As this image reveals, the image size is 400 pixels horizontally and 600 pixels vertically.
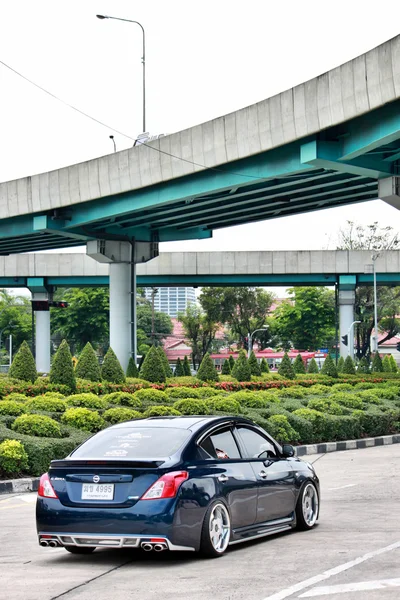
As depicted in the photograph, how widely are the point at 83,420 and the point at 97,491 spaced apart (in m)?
10.1

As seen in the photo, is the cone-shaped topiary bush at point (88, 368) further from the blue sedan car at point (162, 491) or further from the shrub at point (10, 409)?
the blue sedan car at point (162, 491)

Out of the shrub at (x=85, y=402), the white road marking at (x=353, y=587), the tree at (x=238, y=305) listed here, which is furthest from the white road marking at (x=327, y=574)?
the tree at (x=238, y=305)

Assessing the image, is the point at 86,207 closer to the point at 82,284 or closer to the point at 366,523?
the point at 82,284

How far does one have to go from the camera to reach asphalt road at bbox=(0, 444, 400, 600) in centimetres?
683

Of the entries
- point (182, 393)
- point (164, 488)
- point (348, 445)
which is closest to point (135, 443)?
point (164, 488)

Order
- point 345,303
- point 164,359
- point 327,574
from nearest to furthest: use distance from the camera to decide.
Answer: point 327,574, point 164,359, point 345,303

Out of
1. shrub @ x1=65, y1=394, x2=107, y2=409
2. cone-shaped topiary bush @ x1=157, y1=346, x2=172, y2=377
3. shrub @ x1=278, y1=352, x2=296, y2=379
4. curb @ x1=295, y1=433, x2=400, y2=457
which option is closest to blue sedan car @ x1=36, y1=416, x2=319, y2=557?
curb @ x1=295, y1=433, x2=400, y2=457

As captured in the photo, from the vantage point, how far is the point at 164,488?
7828mm

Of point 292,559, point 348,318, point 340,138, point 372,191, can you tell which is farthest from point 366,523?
point 348,318

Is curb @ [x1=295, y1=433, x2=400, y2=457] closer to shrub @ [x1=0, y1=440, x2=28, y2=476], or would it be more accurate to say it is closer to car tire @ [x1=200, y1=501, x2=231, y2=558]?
shrub @ [x1=0, y1=440, x2=28, y2=476]

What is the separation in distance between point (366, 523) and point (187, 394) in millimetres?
15878

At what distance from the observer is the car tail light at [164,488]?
25.6 ft

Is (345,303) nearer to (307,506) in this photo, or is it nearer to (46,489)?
(307,506)

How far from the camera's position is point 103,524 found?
7871 mm
